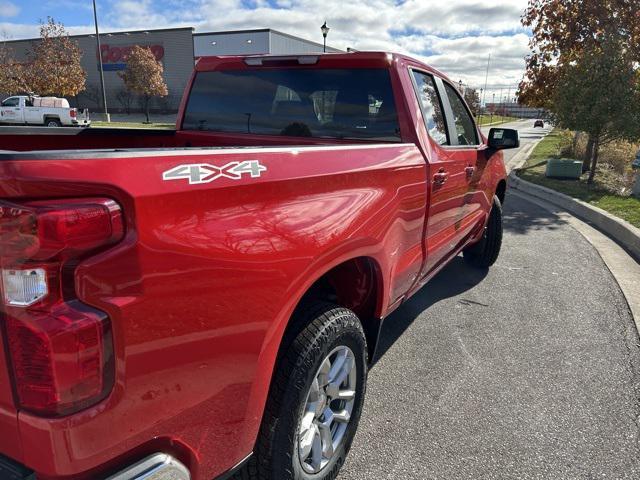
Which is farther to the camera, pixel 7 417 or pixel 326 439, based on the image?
pixel 326 439

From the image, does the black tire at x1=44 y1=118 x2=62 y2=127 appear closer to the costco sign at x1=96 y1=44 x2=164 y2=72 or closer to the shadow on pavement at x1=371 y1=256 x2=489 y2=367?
the costco sign at x1=96 y1=44 x2=164 y2=72

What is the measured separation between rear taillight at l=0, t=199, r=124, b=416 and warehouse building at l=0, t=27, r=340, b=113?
150 feet

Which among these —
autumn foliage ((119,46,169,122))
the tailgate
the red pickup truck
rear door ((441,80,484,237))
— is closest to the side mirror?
rear door ((441,80,484,237))

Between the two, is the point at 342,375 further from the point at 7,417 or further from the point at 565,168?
the point at 565,168

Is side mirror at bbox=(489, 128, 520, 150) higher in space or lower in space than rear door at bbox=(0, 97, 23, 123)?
lower

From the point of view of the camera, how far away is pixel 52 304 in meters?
1.18

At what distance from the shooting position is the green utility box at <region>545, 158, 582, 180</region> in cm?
1200

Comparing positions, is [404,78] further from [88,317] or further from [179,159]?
[88,317]

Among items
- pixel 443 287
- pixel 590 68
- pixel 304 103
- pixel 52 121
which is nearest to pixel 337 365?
pixel 304 103

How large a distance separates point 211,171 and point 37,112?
3266cm

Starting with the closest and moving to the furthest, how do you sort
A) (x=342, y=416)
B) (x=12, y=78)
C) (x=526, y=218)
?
(x=342, y=416), (x=526, y=218), (x=12, y=78)

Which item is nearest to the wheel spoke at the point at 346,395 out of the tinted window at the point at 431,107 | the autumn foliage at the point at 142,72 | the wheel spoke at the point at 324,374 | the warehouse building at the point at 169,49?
the wheel spoke at the point at 324,374

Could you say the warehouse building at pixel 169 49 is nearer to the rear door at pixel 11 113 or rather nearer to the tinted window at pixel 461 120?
the rear door at pixel 11 113

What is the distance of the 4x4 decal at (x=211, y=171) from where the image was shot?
1.36m
